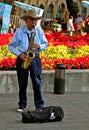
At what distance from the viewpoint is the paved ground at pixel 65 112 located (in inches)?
328

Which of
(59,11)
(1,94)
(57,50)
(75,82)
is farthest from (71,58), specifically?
(59,11)

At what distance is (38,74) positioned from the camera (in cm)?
905

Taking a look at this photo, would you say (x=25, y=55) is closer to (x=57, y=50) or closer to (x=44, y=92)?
(x=44, y=92)

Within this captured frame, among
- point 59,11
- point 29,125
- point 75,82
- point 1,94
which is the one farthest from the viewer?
point 59,11

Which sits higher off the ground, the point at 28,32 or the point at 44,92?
the point at 28,32

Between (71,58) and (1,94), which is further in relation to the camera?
(71,58)

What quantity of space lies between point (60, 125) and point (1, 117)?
109 cm

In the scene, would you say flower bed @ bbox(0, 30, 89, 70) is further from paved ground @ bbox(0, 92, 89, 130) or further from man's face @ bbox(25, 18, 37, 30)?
man's face @ bbox(25, 18, 37, 30)

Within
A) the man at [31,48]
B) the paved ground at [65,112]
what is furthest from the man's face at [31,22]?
the paved ground at [65,112]

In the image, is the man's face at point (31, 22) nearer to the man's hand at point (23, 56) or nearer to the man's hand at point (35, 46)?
the man's hand at point (35, 46)

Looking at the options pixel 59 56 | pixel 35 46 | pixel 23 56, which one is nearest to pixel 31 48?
pixel 35 46

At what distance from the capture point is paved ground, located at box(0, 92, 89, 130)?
8320mm

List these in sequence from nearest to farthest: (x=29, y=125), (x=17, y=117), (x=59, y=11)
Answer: (x=29, y=125), (x=17, y=117), (x=59, y=11)

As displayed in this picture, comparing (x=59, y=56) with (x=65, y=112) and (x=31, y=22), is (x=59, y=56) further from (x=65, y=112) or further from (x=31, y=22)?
(x=31, y=22)
